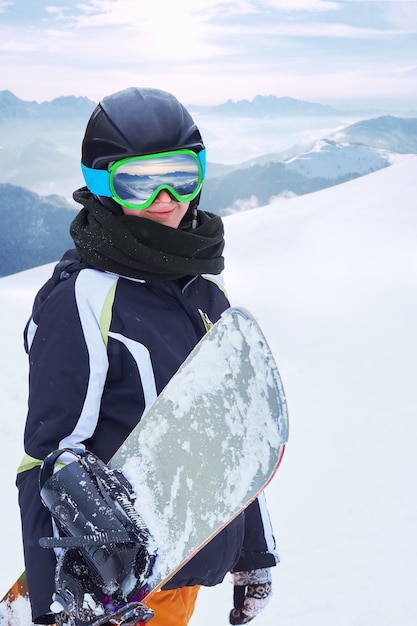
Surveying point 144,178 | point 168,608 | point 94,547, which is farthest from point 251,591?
point 144,178

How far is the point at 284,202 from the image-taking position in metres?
20.9

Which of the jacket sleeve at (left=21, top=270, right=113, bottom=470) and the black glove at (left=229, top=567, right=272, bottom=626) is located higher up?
the jacket sleeve at (left=21, top=270, right=113, bottom=470)

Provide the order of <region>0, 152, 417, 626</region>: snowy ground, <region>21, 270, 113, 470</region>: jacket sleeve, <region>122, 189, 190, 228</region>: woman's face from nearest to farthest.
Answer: <region>21, 270, 113, 470</region>: jacket sleeve
<region>122, 189, 190, 228</region>: woman's face
<region>0, 152, 417, 626</region>: snowy ground

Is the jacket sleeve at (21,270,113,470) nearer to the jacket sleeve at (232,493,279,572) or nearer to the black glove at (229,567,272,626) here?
the jacket sleeve at (232,493,279,572)

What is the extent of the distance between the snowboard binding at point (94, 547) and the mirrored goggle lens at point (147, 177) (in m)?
0.69

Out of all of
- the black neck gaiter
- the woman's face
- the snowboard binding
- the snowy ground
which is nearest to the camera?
the snowboard binding

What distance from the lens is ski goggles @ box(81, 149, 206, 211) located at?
5.79 feet

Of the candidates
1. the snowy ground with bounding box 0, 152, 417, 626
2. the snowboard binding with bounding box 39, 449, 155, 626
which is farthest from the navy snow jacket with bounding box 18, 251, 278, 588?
the snowy ground with bounding box 0, 152, 417, 626

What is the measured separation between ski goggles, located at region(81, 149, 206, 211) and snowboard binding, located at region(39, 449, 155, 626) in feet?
2.25

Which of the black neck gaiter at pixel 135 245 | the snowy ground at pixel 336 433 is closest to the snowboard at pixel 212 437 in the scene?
the black neck gaiter at pixel 135 245

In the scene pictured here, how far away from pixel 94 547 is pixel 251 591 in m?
0.93

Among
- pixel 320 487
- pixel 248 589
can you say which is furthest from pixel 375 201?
pixel 248 589

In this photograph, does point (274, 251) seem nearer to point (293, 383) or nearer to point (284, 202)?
point (284, 202)

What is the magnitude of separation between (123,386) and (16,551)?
133 inches
